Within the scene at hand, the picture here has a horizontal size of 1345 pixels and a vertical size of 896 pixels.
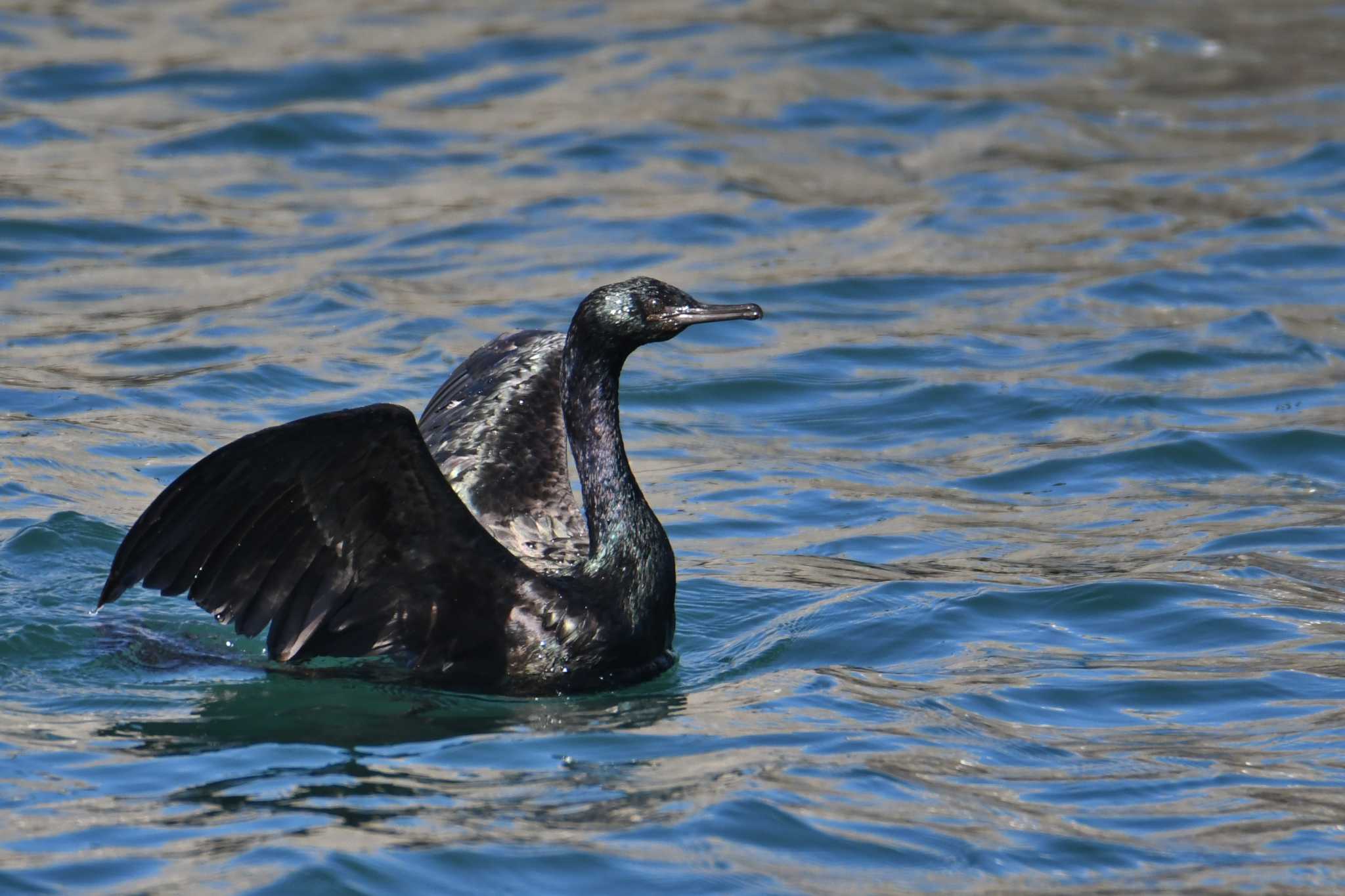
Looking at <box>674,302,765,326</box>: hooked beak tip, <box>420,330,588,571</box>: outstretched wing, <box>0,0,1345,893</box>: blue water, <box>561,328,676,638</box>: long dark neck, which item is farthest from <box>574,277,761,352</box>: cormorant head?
<box>0,0,1345,893</box>: blue water

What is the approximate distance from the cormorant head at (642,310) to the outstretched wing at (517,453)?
3.00 feet

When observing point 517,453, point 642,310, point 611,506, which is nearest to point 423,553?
point 611,506

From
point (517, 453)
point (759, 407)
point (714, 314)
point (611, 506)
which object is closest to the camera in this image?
point (714, 314)

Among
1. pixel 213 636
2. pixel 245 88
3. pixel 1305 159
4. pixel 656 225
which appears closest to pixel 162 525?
pixel 213 636

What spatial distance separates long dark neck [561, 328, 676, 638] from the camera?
612 centimetres

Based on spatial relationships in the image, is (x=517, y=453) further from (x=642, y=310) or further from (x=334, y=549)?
(x=334, y=549)

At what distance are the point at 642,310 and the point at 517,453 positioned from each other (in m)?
1.11

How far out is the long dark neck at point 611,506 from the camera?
612cm

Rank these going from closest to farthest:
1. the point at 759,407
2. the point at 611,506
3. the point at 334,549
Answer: the point at 334,549
the point at 611,506
the point at 759,407

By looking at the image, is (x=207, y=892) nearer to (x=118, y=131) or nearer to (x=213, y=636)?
(x=213, y=636)

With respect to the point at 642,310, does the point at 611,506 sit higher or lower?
lower

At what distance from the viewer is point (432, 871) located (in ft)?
15.4

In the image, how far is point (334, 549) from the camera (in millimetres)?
5832

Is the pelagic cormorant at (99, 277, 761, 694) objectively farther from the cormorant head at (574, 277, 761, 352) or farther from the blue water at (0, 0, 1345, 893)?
the blue water at (0, 0, 1345, 893)
